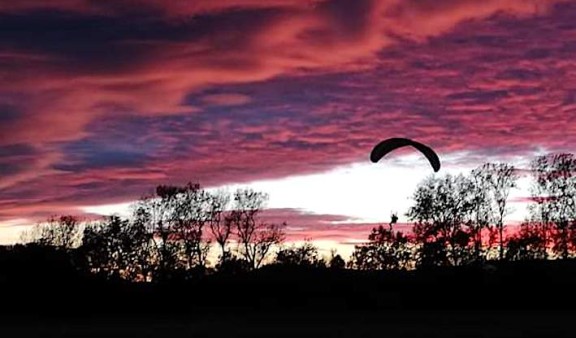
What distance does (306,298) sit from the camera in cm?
4406

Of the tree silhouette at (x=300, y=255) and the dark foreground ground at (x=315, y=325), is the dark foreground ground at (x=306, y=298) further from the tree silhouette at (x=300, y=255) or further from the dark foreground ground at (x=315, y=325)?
the tree silhouette at (x=300, y=255)

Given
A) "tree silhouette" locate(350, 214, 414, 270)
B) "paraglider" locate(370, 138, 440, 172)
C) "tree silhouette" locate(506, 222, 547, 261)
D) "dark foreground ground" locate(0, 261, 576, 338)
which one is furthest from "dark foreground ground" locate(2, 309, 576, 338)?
"tree silhouette" locate(350, 214, 414, 270)

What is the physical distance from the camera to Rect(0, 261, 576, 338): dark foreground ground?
40531 mm

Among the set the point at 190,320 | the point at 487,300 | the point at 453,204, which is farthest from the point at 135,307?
the point at 453,204

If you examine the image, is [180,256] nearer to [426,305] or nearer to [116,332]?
[426,305]

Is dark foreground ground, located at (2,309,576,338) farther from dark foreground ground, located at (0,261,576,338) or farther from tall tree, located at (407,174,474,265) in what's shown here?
tall tree, located at (407,174,474,265)

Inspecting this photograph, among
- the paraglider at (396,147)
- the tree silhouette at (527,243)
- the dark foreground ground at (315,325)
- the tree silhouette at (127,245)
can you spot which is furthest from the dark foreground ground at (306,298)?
the tree silhouette at (127,245)

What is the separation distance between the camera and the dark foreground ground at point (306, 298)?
40.5m

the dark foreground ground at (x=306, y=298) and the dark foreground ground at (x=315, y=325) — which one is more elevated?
the dark foreground ground at (x=306, y=298)

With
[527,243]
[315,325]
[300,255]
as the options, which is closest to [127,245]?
[300,255]

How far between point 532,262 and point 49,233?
188 feet

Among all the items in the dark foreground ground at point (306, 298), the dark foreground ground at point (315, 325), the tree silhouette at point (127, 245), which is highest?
the tree silhouette at point (127, 245)

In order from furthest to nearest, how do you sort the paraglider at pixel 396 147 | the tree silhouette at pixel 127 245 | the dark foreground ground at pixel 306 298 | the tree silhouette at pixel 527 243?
the tree silhouette at pixel 127 245
the tree silhouette at pixel 527 243
the dark foreground ground at pixel 306 298
the paraglider at pixel 396 147

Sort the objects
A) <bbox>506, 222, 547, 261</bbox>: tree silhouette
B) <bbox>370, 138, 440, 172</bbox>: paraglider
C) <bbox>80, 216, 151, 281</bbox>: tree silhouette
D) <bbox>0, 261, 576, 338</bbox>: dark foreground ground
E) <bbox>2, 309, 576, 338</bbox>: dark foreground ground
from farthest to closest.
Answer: <bbox>80, 216, 151, 281</bbox>: tree silhouette
<bbox>506, 222, 547, 261</bbox>: tree silhouette
<bbox>0, 261, 576, 338</bbox>: dark foreground ground
<bbox>370, 138, 440, 172</bbox>: paraglider
<bbox>2, 309, 576, 338</bbox>: dark foreground ground
